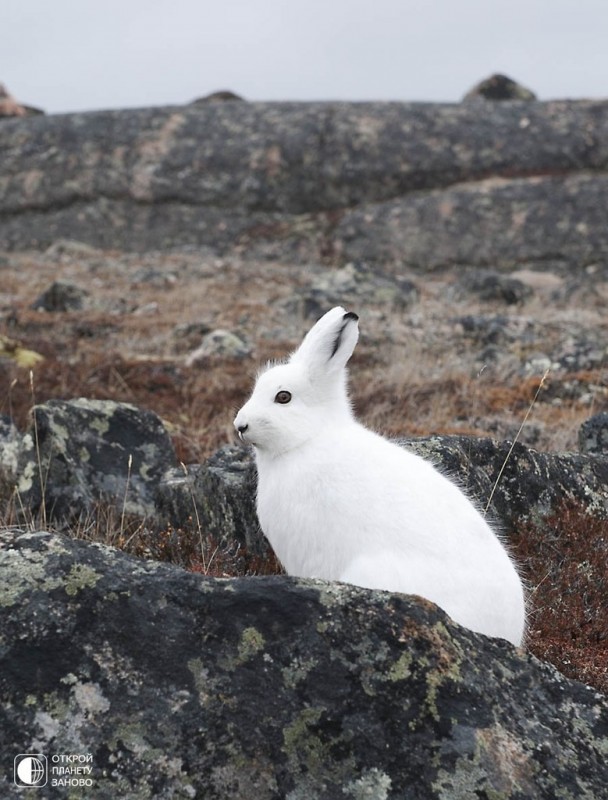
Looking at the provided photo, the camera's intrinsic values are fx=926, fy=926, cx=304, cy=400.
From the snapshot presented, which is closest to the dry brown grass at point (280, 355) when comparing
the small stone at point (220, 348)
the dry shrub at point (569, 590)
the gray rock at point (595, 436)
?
the dry shrub at point (569, 590)

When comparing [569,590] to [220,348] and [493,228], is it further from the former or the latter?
[493,228]

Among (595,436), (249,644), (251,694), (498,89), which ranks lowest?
(595,436)

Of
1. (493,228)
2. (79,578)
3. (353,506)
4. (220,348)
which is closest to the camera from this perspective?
(79,578)

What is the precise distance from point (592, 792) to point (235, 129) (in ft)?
99.4

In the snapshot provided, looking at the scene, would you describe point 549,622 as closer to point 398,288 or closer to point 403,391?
point 403,391

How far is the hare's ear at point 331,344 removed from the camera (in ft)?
15.4

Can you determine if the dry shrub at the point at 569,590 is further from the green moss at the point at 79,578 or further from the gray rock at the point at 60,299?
the gray rock at the point at 60,299

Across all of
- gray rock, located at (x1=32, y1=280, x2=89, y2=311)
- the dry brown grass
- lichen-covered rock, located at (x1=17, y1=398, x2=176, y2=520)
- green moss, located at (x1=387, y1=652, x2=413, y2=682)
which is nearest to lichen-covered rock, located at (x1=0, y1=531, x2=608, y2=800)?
green moss, located at (x1=387, y1=652, x2=413, y2=682)

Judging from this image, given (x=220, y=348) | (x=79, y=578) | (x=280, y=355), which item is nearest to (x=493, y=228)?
(x=280, y=355)

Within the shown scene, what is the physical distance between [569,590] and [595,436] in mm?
2508

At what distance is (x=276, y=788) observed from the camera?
289 centimetres

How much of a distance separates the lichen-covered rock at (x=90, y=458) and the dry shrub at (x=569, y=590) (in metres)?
2.95

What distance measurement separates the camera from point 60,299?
18828 millimetres

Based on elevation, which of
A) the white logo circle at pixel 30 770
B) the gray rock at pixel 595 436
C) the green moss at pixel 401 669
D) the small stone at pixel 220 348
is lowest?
the small stone at pixel 220 348
